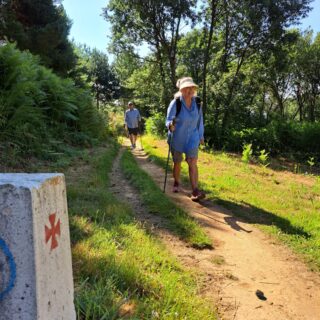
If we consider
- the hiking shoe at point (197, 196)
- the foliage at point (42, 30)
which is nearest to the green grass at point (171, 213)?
the hiking shoe at point (197, 196)

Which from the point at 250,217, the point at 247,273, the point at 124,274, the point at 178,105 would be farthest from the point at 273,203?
A: the point at 124,274

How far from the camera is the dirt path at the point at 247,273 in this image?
3617 mm

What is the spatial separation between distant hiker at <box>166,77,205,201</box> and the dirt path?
4.00 feet

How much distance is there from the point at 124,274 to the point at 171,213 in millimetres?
2636

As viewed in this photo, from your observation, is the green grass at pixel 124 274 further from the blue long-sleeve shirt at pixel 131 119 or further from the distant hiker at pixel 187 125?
the blue long-sleeve shirt at pixel 131 119

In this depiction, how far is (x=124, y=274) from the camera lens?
3391 millimetres

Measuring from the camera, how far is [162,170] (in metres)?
10.3

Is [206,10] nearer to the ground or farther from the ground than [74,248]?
farther from the ground

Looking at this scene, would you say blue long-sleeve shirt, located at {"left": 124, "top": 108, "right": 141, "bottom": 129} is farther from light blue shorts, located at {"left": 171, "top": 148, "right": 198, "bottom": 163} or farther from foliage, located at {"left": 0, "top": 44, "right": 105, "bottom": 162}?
light blue shorts, located at {"left": 171, "top": 148, "right": 198, "bottom": 163}

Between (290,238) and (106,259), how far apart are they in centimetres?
279

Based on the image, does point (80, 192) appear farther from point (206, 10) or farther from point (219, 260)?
point (206, 10)

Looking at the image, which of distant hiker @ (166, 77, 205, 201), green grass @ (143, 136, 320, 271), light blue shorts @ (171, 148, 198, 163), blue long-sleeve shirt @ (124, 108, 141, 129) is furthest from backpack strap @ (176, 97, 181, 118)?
blue long-sleeve shirt @ (124, 108, 141, 129)

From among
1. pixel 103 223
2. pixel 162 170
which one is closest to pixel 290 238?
pixel 103 223

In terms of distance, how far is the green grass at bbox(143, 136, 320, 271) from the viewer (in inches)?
210
